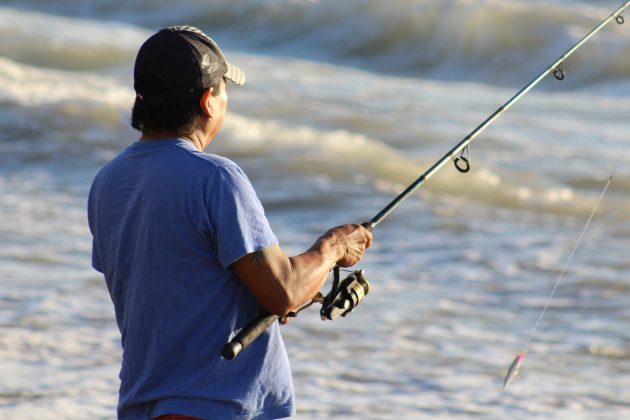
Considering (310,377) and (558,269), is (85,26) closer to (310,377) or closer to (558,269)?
(558,269)

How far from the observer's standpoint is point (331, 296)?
2646 mm

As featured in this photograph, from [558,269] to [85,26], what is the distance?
13.4m

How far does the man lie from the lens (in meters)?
2.24

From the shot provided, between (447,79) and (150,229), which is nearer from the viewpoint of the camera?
(150,229)

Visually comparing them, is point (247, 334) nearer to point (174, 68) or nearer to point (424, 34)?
point (174, 68)

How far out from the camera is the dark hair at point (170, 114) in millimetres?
2328

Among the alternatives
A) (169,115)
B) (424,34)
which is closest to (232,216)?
(169,115)

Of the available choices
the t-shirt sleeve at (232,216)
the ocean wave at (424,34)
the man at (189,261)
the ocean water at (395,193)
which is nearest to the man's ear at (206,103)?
the man at (189,261)

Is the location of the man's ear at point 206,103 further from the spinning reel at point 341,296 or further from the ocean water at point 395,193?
the ocean water at point 395,193

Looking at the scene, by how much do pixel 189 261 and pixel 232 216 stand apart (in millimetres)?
155

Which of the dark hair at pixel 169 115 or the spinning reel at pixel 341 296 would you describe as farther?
the spinning reel at pixel 341 296

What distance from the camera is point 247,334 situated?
2275 mm

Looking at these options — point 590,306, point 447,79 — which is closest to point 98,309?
point 590,306

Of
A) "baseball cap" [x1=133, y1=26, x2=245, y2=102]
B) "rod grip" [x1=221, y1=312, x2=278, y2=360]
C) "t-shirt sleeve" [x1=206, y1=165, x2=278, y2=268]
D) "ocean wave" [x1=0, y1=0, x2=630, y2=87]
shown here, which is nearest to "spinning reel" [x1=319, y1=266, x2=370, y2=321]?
"rod grip" [x1=221, y1=312, x2=278, y2=360]
